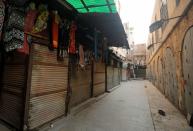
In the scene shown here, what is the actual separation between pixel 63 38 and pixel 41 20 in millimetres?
971

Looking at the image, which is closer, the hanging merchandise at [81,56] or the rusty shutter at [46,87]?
the rusty shutter at [46,87]

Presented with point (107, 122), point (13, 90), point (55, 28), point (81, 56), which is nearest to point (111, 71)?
point (81, 56)

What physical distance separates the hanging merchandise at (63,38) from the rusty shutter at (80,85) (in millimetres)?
1378

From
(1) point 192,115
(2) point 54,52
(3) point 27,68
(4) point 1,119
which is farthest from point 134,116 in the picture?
(4) point 1,119

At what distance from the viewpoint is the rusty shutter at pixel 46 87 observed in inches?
151

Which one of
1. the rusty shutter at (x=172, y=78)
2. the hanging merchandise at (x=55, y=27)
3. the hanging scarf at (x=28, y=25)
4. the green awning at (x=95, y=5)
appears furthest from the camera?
the rusty shutter at (x=172, y=78)

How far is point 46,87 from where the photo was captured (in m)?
4.23

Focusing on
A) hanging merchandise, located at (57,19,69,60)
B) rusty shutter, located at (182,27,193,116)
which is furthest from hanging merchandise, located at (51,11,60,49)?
rusty shutter, located at (182,27,193,116)

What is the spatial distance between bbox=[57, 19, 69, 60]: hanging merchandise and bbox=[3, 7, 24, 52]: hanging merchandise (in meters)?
1.45

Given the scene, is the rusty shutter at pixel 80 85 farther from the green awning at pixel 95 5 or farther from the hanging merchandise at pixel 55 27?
the green awning at pixel 95 5

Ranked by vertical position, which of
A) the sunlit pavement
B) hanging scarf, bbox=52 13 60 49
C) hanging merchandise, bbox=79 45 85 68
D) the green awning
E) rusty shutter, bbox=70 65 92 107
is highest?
the green awning

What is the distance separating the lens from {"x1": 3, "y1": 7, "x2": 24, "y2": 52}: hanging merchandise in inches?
125

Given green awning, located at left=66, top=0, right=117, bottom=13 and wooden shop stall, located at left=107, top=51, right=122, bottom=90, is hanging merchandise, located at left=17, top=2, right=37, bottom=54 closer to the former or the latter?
green awning, located at left=66, top=0, right=117, bottom=13

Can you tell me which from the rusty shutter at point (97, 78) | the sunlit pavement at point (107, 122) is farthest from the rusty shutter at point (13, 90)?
the rusty shutter at point (97, 78)
